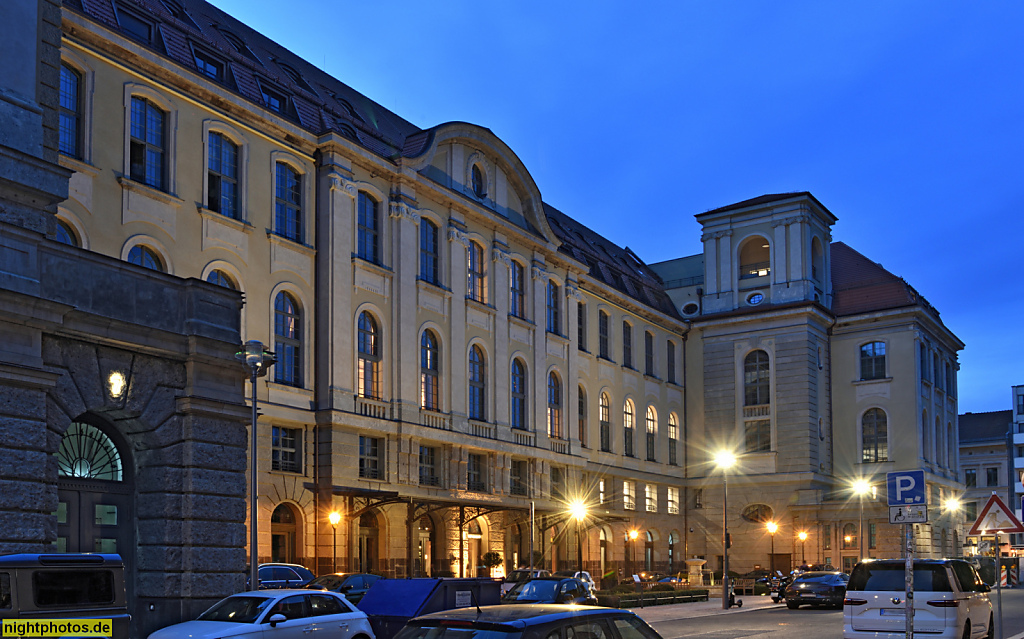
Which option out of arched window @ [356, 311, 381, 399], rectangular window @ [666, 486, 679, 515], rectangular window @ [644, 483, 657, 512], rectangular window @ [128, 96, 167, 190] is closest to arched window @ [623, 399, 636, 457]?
rectangular window @ [644, 483, 657, 512]

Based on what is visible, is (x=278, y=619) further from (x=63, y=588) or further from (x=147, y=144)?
(x=147, y=144)

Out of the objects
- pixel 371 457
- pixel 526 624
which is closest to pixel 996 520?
pixel 526 624

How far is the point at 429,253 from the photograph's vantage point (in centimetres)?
4572

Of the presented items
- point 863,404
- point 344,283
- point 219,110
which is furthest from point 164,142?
point 863,404

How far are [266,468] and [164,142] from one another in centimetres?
1094

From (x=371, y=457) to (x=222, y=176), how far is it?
11.6 meters

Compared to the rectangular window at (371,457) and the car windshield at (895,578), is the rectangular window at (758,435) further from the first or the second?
the car windshield at (895,578)

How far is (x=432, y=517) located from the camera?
4509 centimetres

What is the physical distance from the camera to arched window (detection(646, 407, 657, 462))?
2544 inches

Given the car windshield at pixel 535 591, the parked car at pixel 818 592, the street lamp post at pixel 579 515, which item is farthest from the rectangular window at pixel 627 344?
the car windshield at pixel 535 591

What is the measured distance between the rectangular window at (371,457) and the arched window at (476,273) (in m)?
9.09

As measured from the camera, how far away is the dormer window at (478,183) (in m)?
49.2

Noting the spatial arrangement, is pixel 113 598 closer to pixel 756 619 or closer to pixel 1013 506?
pixel 756 619

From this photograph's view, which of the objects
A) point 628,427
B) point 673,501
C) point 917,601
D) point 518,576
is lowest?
point 518,576
